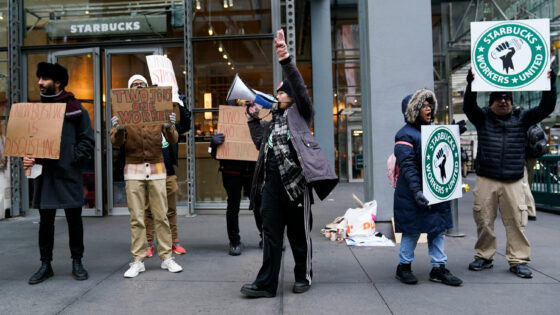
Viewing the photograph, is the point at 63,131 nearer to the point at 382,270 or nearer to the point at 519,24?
the point at 382,270

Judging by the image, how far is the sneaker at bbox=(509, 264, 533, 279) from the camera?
412 centimetres

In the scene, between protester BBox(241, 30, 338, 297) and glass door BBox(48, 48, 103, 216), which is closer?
protester BBox(241, 30, 338, 297)

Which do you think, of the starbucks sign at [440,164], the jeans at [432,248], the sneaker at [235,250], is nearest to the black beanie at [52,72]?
the sneaker at [235,250]

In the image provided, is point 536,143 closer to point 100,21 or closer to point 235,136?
point 235,136

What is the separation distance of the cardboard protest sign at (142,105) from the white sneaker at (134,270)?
1473mm

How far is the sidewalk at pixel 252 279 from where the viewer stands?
3.39 m

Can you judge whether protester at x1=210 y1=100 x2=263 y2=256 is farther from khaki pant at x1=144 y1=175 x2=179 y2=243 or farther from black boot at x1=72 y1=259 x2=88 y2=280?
black boot at x1=72 y1=259 x2=88 y2=280

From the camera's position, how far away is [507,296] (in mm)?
3621

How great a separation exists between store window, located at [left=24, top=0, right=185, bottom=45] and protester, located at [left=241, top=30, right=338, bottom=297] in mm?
6018

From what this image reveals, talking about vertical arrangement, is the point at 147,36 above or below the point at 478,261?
above

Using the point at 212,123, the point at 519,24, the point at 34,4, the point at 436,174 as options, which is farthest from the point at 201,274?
the point at 34,4

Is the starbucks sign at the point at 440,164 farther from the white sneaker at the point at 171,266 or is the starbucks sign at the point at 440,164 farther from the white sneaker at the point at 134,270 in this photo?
the white sneaker at the point at 134,270

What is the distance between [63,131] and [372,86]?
4.20 m

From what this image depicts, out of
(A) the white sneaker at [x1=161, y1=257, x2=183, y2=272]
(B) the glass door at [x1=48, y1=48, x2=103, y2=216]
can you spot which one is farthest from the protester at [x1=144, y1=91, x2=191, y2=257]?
(B) the glass door at [x1=48, y1=48, x2=103, y2=216]
